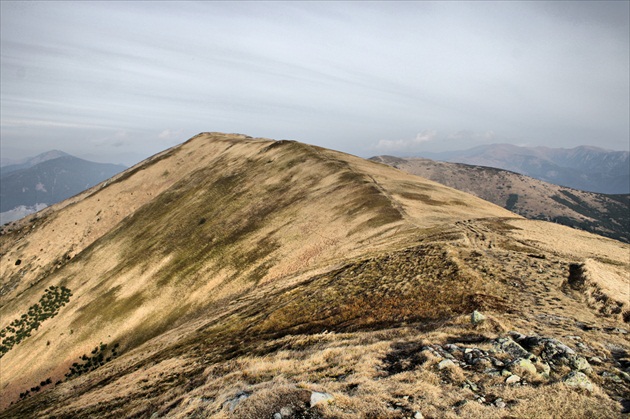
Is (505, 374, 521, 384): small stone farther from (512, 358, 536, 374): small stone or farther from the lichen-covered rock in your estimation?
the lichen-covered rock

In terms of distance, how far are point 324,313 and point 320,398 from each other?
14.2m

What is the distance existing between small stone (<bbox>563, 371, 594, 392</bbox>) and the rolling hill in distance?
0.06m

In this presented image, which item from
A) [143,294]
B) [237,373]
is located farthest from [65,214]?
[237,373]

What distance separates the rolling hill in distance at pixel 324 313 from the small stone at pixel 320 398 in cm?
6

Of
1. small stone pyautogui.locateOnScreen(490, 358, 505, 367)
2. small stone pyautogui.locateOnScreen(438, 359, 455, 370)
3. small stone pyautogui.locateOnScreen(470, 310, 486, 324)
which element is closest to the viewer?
small stone pyautogui.locateOnScreen(490, 358, 505, 367)

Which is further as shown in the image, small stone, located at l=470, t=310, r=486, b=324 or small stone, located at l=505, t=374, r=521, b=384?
small stone, located at l=470, t=310, r=486, b=324

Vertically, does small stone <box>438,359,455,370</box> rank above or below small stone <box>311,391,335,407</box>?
above

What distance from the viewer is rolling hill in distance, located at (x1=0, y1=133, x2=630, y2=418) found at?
14.9 metres

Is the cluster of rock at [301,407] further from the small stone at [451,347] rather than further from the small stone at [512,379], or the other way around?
the small stone at [512,379]

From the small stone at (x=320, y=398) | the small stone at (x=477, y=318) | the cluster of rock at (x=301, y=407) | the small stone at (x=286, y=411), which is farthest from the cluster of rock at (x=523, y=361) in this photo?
the small stone at (x=286, y=411)

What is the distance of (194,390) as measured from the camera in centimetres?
1884

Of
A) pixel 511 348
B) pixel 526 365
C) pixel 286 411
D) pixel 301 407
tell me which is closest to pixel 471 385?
pixel 526 365

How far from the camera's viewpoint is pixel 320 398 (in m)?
13.8

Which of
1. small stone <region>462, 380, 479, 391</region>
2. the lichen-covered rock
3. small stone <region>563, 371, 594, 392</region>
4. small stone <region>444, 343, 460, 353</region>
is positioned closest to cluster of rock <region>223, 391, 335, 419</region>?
small stone <region>462, 380, 479, 391</region>
